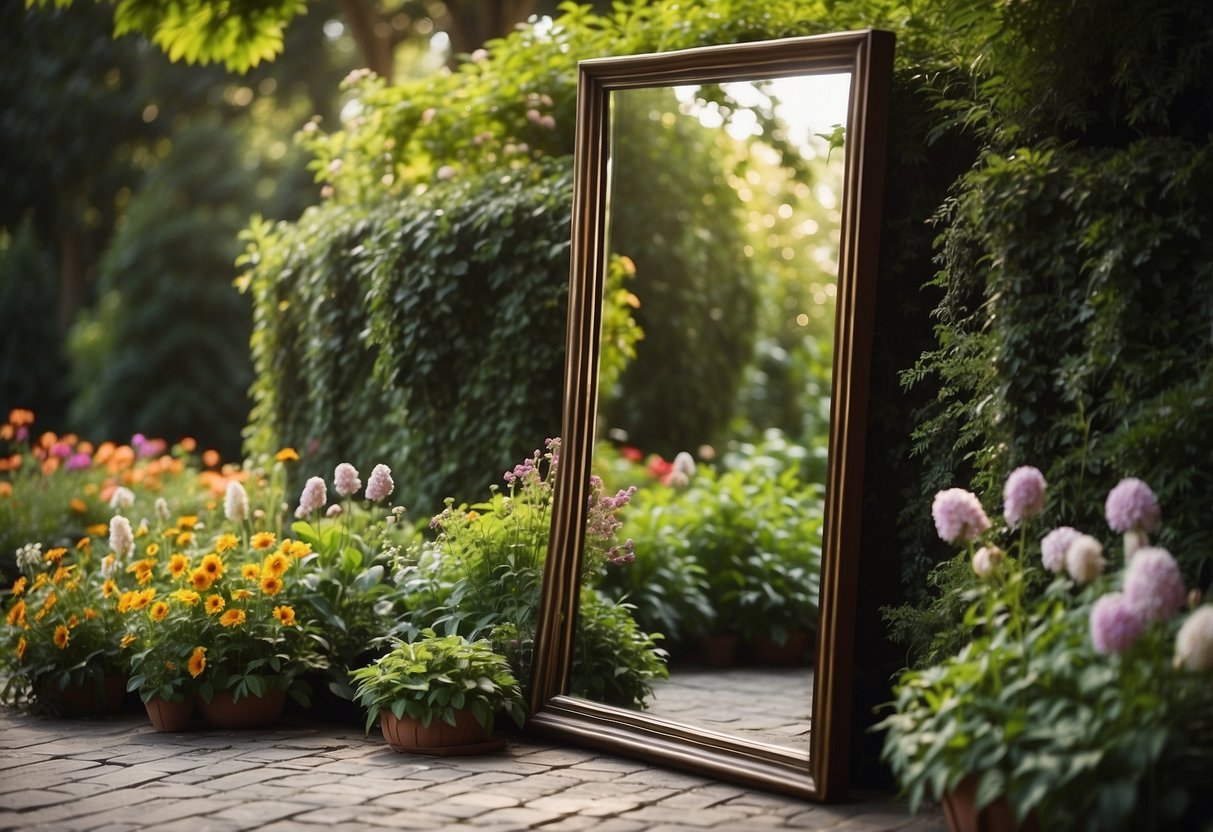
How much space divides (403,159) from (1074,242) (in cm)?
384

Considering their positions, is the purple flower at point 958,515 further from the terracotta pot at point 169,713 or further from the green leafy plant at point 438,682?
the terracotta pot at point 169,713

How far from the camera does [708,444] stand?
9.09 metres

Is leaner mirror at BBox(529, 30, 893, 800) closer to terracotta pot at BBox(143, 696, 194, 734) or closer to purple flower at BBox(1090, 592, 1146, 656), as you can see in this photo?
purple flower at BBox(1090, 592, 1146, 656)

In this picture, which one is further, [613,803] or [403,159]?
[403,159]

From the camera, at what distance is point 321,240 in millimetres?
6426

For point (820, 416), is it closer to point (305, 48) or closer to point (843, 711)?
point (843, 711)

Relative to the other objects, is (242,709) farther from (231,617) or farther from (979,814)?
(979,814)

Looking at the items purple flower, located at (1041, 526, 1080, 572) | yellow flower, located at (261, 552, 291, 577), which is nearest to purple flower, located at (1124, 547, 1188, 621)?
purple flower, located at (1041, 526, 1080, 572)

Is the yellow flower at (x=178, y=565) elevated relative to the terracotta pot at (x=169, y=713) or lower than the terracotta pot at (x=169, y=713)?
elevated

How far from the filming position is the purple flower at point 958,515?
11.3 feet

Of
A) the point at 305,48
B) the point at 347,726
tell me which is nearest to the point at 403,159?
the point at 347,726

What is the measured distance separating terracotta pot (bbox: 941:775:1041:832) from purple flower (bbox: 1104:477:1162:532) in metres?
0.72

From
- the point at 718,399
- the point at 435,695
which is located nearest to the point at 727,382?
the point at 718,399

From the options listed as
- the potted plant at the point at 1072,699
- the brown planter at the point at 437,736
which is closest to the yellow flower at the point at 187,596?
the brown planter at the point at 437,736
